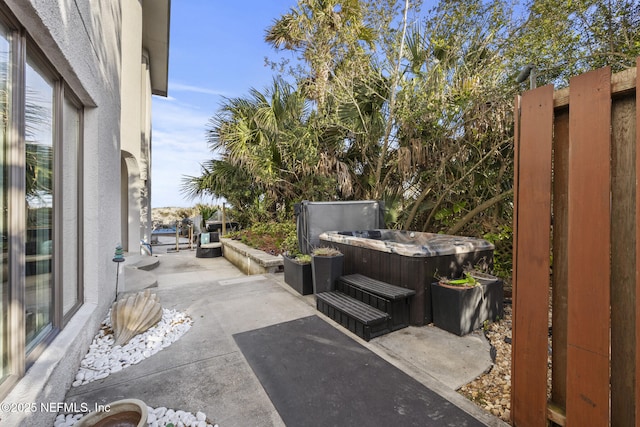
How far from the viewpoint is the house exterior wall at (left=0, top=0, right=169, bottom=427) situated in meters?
1.45

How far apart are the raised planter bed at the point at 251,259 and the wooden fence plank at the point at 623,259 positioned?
179 inches

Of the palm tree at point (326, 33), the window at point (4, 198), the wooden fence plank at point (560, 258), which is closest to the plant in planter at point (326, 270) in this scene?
the wooden fence plank at point (560, 258)

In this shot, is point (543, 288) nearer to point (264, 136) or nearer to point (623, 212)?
point (623, 212)

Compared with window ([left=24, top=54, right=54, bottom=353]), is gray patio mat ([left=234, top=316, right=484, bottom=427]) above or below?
below

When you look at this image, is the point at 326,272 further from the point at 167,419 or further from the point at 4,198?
the point at 4,198

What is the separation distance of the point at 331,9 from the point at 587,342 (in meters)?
6.29

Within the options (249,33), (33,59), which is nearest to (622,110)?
(33,59)

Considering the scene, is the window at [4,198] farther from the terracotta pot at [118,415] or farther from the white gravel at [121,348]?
the white gravel at [121,348]

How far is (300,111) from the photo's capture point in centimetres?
680

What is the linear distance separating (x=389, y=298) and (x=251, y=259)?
3.66 m

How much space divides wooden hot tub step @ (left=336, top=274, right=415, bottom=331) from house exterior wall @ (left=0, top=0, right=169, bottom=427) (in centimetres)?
260

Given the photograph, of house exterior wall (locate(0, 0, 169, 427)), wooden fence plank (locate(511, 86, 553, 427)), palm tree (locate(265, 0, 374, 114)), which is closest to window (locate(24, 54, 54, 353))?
house exterior wall (locate(0, 0, 169, 427))

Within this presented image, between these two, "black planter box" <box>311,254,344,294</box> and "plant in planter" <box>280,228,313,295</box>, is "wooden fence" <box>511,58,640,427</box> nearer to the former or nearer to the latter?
"black planter box" <box>311,254,344,294</box>

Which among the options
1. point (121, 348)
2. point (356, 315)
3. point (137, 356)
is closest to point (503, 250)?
point (356, 315)
